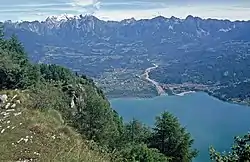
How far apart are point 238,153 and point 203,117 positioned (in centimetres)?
10761

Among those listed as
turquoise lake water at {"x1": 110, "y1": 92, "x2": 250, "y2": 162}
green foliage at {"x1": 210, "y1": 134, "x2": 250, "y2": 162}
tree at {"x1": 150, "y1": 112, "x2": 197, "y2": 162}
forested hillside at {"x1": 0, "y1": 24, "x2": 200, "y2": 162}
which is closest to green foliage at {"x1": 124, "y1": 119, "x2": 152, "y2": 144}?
forested hillside at {"x1": 0, "y1": 24, "x2": 200, "y2": 162}

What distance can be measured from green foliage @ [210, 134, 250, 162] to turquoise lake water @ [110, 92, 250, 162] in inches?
2282

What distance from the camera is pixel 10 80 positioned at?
37.3 meters

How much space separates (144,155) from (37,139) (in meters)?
6.63

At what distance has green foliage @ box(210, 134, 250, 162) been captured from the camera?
867cm

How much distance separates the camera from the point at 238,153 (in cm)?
898

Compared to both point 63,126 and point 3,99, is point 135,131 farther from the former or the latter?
point 63,126

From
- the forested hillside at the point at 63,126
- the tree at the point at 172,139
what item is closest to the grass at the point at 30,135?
the forested hillside at the point at 63,126

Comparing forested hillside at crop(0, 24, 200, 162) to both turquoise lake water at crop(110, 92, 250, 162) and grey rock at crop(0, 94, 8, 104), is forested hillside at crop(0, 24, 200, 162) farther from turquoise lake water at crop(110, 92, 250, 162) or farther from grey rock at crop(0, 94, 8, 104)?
turquoise lake water at crop(110, 92, 250, 162)

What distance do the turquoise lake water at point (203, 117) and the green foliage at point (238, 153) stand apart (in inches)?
2282

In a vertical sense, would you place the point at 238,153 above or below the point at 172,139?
above

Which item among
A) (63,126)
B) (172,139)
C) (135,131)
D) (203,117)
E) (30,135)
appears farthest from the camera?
(203,117)

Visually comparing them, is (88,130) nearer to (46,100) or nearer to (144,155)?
(46,100)

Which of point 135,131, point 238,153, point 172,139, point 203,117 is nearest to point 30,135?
point 238,153
